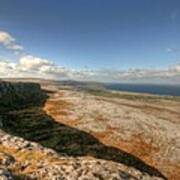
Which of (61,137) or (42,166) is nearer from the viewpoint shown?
(42,166)

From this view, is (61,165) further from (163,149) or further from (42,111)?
(42,111)

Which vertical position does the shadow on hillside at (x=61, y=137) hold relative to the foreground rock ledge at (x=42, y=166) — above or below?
below

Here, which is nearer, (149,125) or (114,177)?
(114,177)

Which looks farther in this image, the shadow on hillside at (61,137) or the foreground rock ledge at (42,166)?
the shadow on hillside at (61,137)

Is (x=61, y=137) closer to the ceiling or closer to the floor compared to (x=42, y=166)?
closer to the floor

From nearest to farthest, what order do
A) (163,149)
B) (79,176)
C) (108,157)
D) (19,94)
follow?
1. (79,176)
2. (108,157)
3. (163,149)
4. (19,94)

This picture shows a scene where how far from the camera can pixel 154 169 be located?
60688 mm

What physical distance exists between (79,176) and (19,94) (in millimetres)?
90585

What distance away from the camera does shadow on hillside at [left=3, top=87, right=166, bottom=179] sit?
2419 inches

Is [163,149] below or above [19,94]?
below

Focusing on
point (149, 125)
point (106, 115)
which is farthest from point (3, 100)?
point (149, 125)

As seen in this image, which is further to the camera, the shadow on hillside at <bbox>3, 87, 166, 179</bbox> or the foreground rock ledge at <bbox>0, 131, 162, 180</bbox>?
the shadow on hillside at <bbox>3, 87, 166, 179</bbox>

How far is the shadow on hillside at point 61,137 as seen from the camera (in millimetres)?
61438

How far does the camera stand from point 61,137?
69.4m
